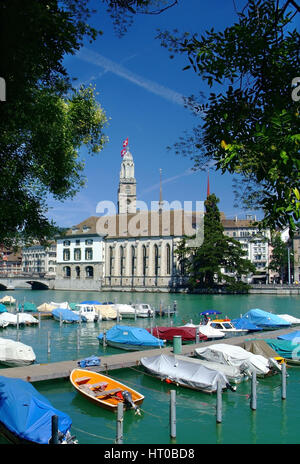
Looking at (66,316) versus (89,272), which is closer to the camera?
(66,316)

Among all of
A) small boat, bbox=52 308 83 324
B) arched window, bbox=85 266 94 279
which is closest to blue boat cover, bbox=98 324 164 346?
small boat, bbox=52 308 83 324

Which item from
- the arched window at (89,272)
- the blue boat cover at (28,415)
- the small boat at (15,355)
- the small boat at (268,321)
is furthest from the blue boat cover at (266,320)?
the arched window at (89,272)

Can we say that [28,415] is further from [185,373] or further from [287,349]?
[287,349]

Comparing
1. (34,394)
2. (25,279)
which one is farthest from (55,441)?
(25,279)

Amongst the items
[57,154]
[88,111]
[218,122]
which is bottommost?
[218,122]

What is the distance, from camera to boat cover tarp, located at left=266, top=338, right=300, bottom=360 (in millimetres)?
25734

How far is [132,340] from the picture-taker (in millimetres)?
29766

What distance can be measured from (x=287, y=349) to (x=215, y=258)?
6773cm

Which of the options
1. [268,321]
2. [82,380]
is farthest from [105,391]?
[268,321]

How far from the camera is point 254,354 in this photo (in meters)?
23.6

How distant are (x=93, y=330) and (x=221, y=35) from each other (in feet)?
125

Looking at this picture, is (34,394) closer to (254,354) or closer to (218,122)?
(218,122)

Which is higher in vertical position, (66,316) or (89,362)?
(89,362)

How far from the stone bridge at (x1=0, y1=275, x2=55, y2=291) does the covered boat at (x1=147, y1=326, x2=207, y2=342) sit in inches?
3854
